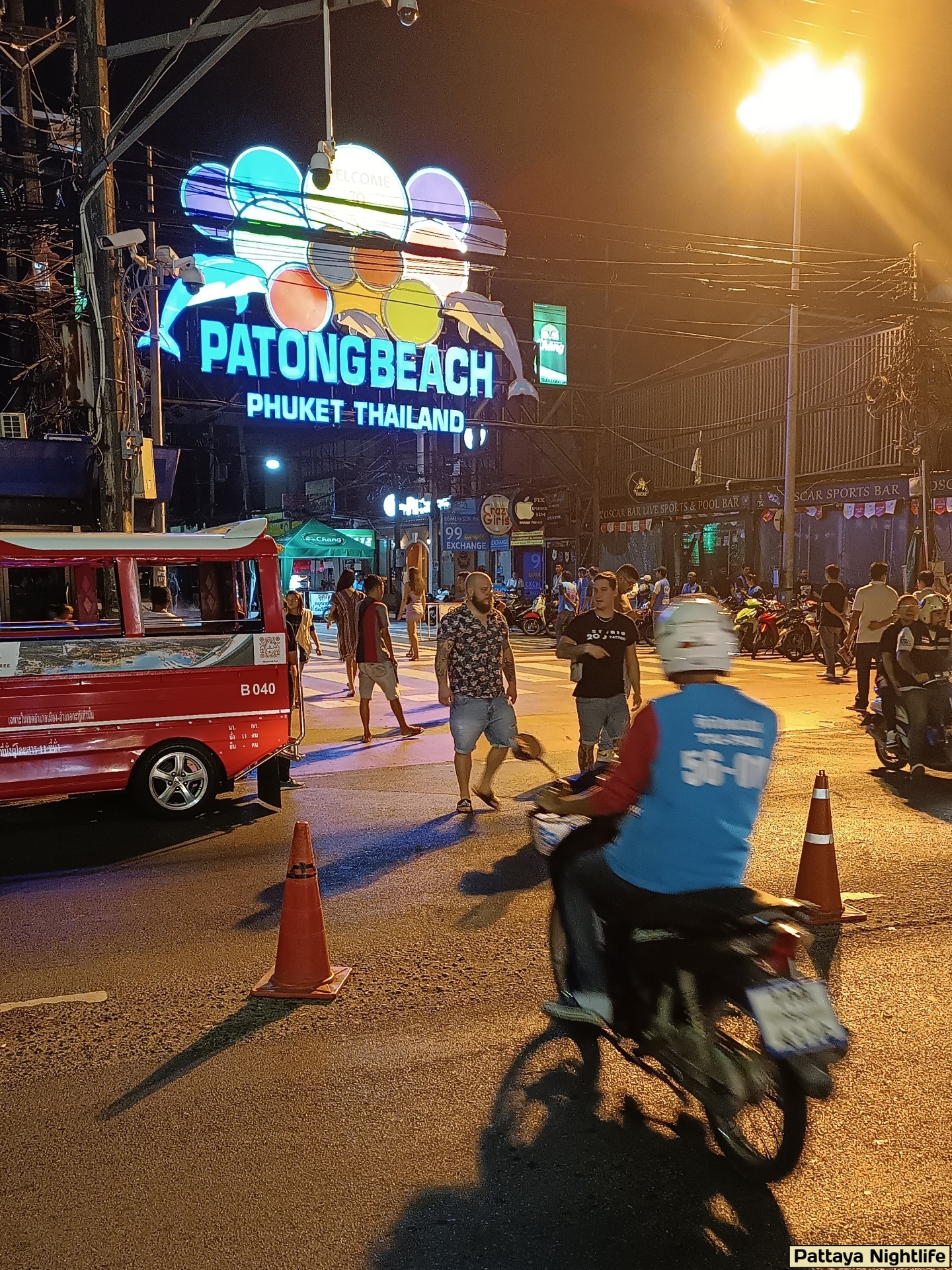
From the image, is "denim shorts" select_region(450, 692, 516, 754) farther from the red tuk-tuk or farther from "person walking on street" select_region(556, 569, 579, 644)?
"person walking on street" select_region(556, 569, 579, 644)

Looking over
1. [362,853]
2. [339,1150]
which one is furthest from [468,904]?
[339,1150]

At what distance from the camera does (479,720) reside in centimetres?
797

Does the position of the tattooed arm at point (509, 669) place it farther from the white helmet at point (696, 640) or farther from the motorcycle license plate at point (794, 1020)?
the motorcycle license plate at point (794, 1020)

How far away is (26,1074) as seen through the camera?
391cm

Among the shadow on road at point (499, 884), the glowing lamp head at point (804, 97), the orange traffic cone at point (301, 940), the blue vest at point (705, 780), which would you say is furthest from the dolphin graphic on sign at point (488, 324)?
the blue vest at point (705, 780)

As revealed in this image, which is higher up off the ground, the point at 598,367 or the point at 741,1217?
the point at 598,367

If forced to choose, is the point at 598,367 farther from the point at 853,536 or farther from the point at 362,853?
the point at 362,853

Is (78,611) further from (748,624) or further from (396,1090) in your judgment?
(748,624)

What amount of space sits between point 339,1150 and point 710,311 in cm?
4146

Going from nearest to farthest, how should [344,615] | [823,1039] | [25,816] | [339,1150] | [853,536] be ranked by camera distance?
[823,1039] → [339,1150] → [25,816] → [344,615] → [853,536]

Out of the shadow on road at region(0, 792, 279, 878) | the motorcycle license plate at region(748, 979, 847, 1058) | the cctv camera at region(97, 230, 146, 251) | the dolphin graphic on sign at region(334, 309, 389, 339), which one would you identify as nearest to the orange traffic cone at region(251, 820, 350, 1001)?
the motorcycle license plate at region(748, 979, 847, 1058)

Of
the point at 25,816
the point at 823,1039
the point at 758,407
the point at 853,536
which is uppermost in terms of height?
the point at 758,407

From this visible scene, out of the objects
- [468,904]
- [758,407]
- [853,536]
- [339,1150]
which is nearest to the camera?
[339,1150]

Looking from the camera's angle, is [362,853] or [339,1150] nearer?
[339,1150]
